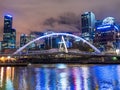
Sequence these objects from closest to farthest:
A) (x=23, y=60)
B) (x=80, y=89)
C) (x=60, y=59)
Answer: (x=80, y=89), (x=23, y=60), (x=60, y=59)

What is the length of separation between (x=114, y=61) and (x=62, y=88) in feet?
341

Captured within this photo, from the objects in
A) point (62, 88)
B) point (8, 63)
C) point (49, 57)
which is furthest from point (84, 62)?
point (62, 88)

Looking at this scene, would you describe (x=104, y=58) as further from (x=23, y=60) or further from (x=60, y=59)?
(x=23, y=60)

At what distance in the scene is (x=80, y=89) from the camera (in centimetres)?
3425

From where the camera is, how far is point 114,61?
137m

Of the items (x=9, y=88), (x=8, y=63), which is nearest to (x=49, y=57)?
(x=8, y=63)

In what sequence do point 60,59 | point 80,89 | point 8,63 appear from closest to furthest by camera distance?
point 80,89, point 8,63, point 60,59

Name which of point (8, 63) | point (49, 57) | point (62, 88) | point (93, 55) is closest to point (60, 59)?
point (49, 57)

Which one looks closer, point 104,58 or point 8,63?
point 8,63

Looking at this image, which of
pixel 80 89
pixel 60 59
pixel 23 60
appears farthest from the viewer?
pixel 60 59

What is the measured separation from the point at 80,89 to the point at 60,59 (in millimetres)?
111776

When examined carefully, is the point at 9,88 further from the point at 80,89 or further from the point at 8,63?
the point at 8,63

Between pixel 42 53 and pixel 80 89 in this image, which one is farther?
pixel 42 53

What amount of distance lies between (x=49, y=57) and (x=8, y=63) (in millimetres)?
24295
